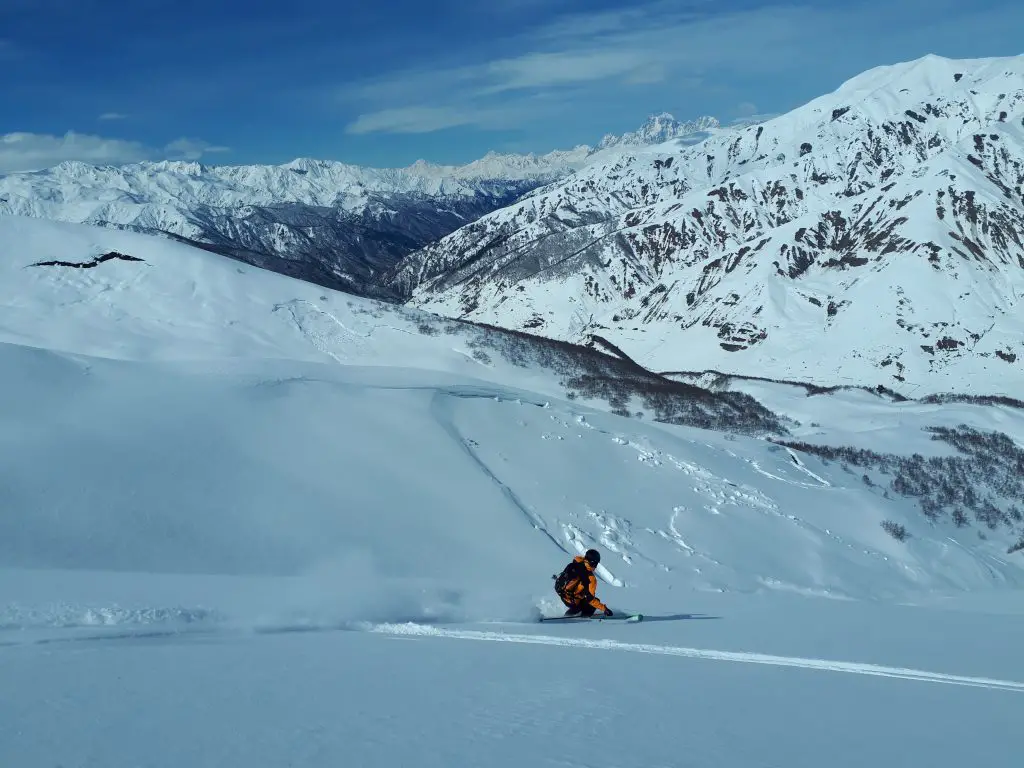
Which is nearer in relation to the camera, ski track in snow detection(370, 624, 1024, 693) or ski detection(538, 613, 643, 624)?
ski track in snow detection(370, 624, 1024, 693)

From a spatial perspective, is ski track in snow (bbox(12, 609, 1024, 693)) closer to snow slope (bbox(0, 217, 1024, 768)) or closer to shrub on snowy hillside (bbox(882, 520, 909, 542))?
snow slope (bbox(0, 217, 1024, 768))

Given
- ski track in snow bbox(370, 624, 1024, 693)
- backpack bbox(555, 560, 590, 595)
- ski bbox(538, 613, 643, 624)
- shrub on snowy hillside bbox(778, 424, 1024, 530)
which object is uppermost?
backpack bbox(555, 560, 590, 595)

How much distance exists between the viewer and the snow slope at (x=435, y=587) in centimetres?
599

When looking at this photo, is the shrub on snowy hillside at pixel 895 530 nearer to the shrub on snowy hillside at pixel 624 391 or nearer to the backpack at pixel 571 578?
the backpack at pixel 571 578

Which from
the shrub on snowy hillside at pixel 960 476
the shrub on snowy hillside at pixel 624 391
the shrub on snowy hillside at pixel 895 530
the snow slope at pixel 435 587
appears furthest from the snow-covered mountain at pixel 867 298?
the snow slope at pixel 435 587

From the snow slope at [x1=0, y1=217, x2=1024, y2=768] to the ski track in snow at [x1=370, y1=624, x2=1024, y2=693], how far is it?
0.18ft

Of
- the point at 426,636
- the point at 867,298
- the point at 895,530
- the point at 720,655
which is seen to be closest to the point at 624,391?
the point at 895,530

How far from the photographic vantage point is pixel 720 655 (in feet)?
31.5

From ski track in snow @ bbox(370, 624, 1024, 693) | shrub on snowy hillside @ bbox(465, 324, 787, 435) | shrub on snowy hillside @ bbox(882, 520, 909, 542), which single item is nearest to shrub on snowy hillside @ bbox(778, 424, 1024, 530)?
shrub on snowy hillside @ bbox(465, 324, 787, 435)

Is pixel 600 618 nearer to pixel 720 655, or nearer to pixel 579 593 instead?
pixel 579 593

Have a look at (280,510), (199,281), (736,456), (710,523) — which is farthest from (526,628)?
(199,281)

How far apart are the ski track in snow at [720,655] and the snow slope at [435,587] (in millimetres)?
55

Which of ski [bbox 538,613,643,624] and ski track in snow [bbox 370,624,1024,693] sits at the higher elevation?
ski track in snow [bbox 370,624,1024,693]

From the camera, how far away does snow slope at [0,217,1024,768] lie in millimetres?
5992
